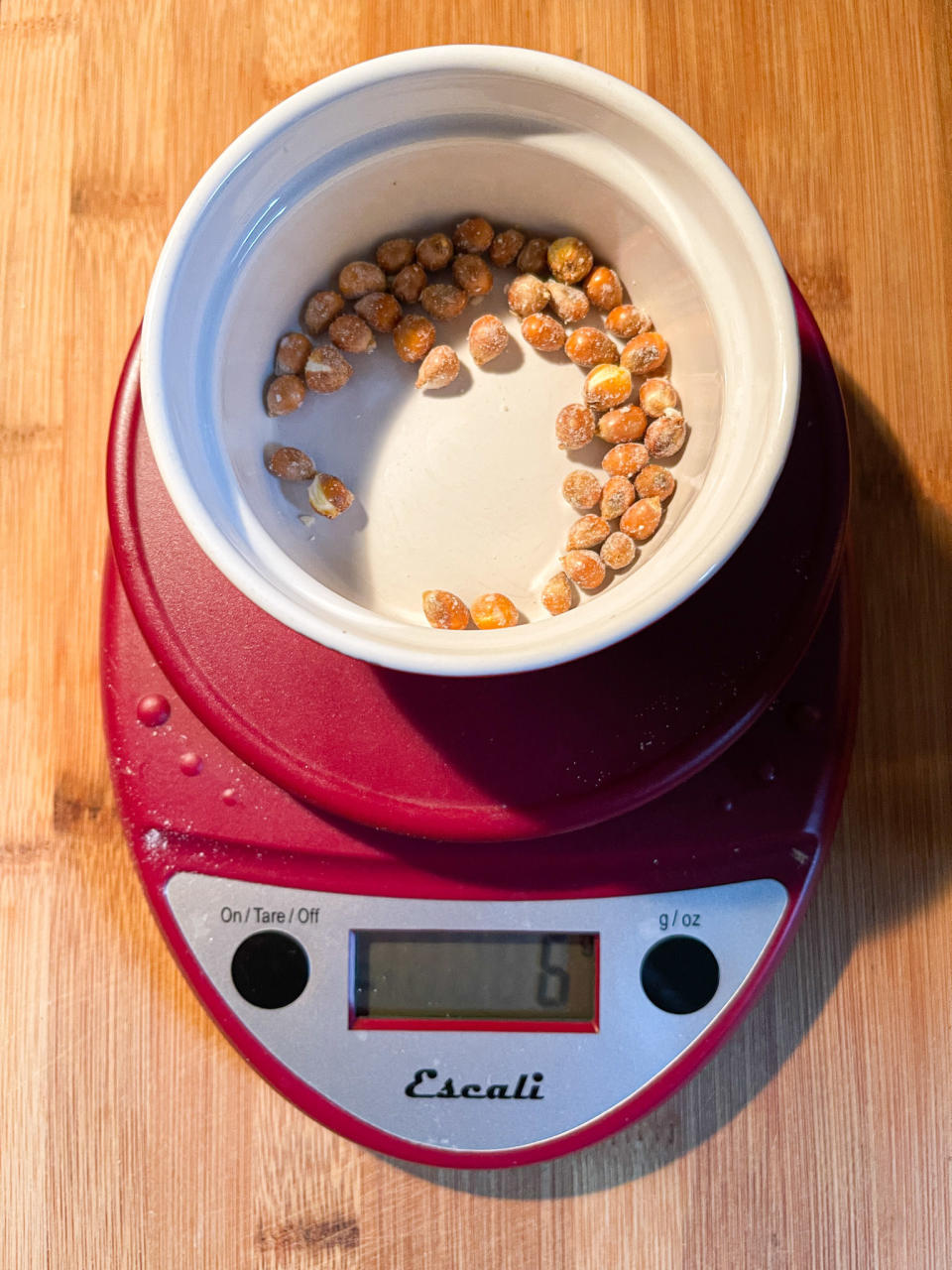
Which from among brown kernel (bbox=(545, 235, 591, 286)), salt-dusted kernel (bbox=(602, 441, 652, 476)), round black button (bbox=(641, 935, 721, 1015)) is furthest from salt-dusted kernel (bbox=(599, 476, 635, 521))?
round black button (bbox=(641, 935, 721, 1015))

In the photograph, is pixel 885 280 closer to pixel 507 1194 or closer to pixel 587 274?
pixel 587 274

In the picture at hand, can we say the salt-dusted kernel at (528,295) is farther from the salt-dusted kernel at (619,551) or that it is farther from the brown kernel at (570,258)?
the salt-dusted kernel at (619,551)

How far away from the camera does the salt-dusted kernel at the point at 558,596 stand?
494mm

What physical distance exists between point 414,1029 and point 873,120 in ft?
1.88

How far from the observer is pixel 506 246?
0.52m

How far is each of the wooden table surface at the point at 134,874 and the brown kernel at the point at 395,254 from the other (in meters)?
0.15

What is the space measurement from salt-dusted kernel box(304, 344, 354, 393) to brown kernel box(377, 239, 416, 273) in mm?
53

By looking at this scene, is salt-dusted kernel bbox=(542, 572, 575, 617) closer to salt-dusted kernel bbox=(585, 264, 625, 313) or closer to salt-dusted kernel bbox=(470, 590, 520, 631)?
salt-dusted kernel bbox=(470, 590, 520, 631)

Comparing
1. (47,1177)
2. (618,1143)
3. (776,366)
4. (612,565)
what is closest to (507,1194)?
(618,1143)

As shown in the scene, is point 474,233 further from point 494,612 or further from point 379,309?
point 494,612

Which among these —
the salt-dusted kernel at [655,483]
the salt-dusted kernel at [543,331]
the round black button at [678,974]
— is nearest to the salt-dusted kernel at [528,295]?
the salt-dusted kernel at [543,331]

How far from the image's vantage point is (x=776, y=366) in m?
0.38

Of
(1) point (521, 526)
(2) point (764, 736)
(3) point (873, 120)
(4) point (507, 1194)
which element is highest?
(3) point (873, 120)

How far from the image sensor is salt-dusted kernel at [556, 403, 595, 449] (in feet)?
1.65
